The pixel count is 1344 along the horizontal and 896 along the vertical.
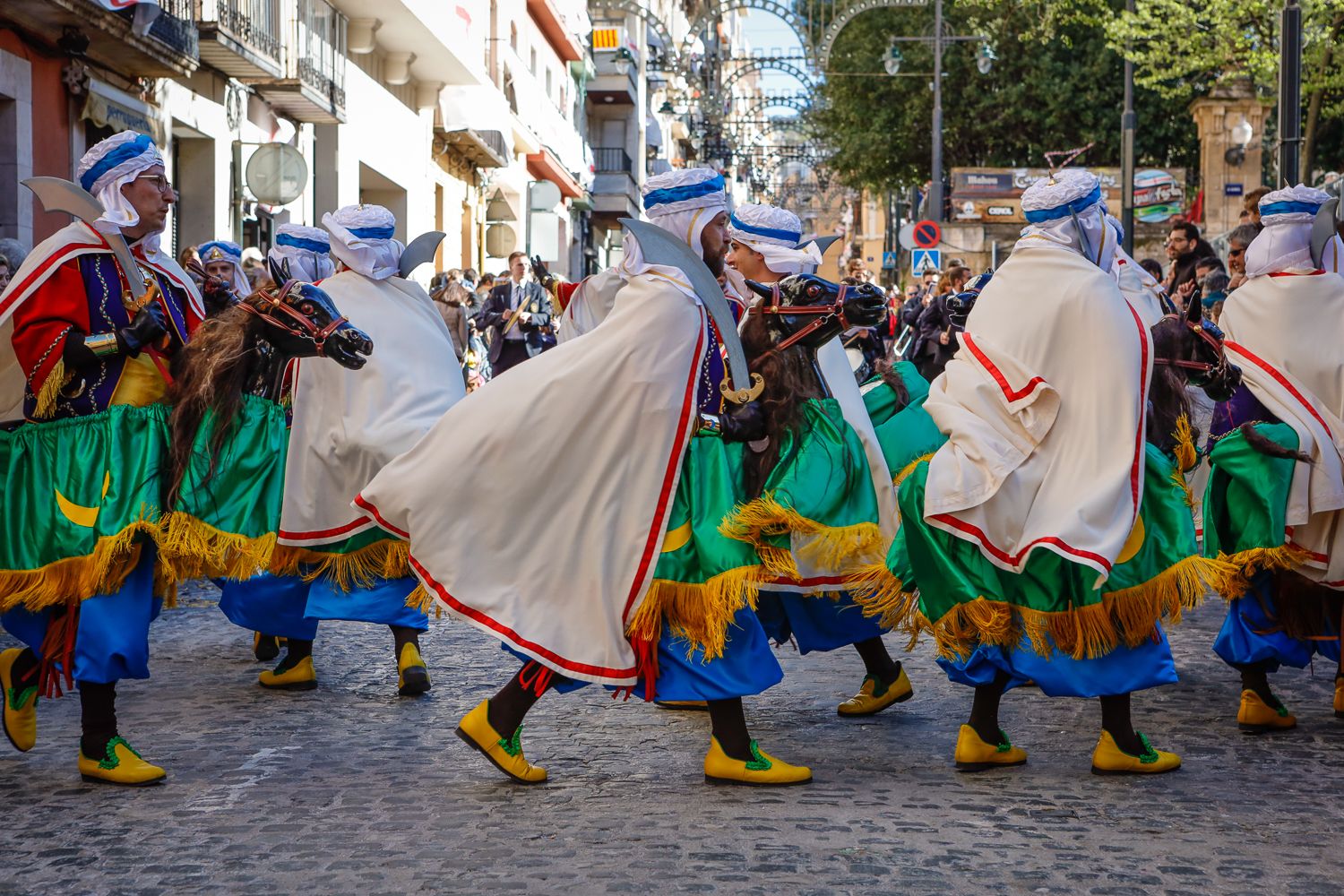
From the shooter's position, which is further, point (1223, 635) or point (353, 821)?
point (1223, 635)

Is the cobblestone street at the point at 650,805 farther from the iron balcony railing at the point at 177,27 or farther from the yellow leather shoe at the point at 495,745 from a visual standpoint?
the iron balcony railing at the point at 177,27

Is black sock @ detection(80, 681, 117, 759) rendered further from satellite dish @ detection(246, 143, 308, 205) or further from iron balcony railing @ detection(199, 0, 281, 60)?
iron balcony railing @ detection(199, 0, 281, 60)

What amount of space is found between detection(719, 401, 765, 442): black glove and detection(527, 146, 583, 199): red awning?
37224mm

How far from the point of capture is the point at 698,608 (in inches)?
212

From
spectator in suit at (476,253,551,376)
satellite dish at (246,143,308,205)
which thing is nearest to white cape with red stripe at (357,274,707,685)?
spectator in suit at (476,253,551,376)

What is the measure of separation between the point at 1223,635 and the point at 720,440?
223 cm

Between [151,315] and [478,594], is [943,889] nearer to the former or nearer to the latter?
[478,594]

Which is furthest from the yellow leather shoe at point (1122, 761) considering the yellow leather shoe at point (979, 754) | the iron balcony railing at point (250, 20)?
the iron balcony railing at point (250, 20)

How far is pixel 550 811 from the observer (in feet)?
17.0

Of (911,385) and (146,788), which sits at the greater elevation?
(911,385)

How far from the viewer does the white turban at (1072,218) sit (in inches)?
232

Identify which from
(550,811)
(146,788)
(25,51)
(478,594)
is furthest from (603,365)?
(25,51)

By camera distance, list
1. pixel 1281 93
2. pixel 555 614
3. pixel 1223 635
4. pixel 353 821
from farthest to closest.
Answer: pixel 1281 93 → pixel 1223 635 → pixel 555 614 → pixel 353 821

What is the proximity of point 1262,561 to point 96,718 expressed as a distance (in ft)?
13.0
